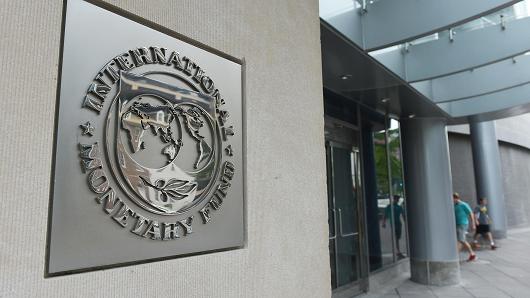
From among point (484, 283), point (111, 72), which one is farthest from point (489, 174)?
point (111, 72)

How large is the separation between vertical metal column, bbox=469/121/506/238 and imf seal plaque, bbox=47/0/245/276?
49.8ft

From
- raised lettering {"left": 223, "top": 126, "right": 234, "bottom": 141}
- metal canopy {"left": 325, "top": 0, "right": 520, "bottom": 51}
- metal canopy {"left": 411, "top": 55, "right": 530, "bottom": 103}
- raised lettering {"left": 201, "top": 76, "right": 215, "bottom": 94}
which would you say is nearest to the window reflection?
metal canopy {"left": 411, "top": 55, "right": 530, "bottom": 103}

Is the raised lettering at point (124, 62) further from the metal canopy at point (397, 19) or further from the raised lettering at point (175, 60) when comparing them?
the metal canopy at point (397, 19)

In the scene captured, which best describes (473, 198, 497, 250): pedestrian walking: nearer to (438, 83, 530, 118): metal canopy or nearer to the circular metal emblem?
(438, 83, 530, 118): metal canopy

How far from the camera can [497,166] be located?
49.3 ft

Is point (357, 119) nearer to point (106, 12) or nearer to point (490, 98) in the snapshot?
point (490, 98)

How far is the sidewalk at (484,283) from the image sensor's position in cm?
701

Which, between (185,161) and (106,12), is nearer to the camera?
(106,12)

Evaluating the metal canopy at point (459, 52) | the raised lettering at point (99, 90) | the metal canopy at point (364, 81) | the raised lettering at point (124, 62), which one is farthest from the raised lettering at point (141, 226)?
the metal canopy at point (459, 52)

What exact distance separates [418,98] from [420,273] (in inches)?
150

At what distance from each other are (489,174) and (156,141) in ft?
52.5

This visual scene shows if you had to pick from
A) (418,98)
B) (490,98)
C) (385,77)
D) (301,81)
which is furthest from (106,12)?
(490,98)

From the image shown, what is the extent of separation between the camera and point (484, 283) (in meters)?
7.80

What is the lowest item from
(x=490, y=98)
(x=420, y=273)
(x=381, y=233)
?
(x=420, y=273)
